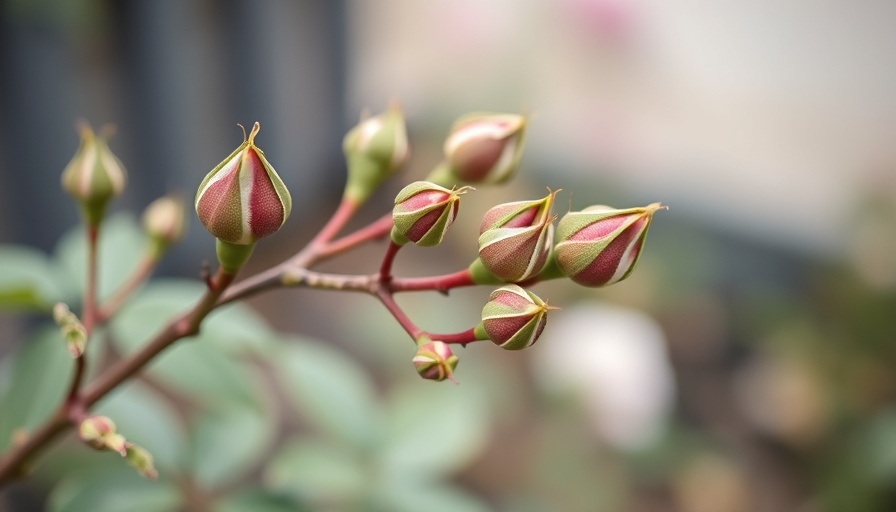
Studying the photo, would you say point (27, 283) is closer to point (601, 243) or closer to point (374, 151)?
point (374, 151)

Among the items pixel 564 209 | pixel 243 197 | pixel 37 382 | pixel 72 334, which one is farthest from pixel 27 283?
pixel 564 209

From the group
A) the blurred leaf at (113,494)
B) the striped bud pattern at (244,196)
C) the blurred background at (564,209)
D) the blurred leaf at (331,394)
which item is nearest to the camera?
the striped bud pattern at (244,196)

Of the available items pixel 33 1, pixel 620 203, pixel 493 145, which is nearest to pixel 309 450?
pixel 493 145

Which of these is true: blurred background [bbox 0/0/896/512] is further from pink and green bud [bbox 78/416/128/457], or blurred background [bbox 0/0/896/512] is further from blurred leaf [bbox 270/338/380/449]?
pink and green bud [bbox 78/416/128/457]

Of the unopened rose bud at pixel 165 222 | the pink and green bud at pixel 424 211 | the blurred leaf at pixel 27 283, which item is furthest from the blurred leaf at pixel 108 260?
the pink and green bud at pixel 424 211

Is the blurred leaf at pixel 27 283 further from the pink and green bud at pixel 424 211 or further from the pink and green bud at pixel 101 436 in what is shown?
the pink and green bud at pixel 424 211

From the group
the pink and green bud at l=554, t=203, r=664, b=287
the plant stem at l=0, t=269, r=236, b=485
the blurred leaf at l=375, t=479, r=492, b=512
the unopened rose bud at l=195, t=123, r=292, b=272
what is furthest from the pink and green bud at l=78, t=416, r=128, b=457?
the blurred leaf at l=375, t=479, r=492, b=512

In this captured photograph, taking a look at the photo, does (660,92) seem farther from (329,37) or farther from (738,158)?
(329,37)
